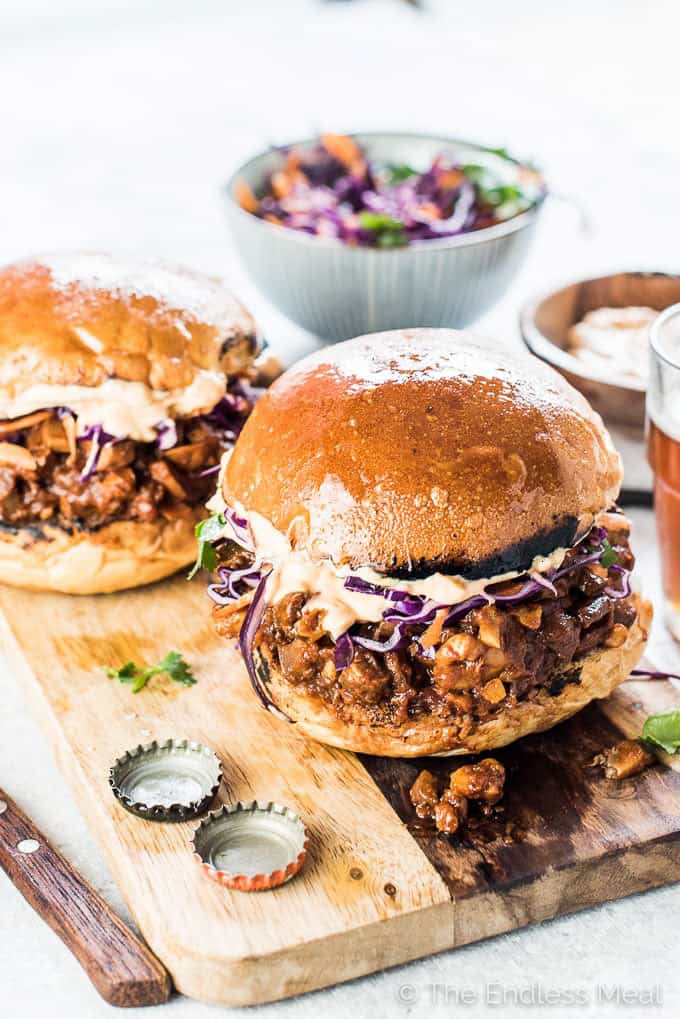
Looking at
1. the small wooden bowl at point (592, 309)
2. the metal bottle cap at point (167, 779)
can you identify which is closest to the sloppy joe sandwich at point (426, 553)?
the metal bottle cap at point (167, 779)

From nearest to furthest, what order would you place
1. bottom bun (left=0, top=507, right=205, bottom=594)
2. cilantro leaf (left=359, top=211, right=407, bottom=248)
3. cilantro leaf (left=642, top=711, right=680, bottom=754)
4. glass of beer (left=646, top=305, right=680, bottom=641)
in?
cilantro leaf (left=642, top=711, right=680, bottom=754), glass of beer (left=646, top=305, right=680, bottom=641), bottom bun (left=0, top=507, right=205, bottom=594), cilantro leaf (left=359, top=211, right=407, bottom=248)

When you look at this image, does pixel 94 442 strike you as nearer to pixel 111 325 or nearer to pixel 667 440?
pixel 111 325

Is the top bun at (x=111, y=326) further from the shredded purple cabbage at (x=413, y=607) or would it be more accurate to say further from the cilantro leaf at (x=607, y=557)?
the cilantro leaf at (x=607, y=557)

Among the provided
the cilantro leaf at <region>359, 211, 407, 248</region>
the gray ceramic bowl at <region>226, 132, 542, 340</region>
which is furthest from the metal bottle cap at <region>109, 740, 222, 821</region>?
the cilantro leaf at <region>359, 211, 407, 248</region>

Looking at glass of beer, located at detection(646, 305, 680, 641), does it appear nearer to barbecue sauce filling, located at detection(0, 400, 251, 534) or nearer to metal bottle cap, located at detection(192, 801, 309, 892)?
barbecue sauce filling, located at detection(0, 400, 251, 534)

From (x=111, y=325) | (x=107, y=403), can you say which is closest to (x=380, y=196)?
(x=111, y=325)

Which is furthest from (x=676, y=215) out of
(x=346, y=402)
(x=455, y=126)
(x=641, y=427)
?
(x=346, y=402)
